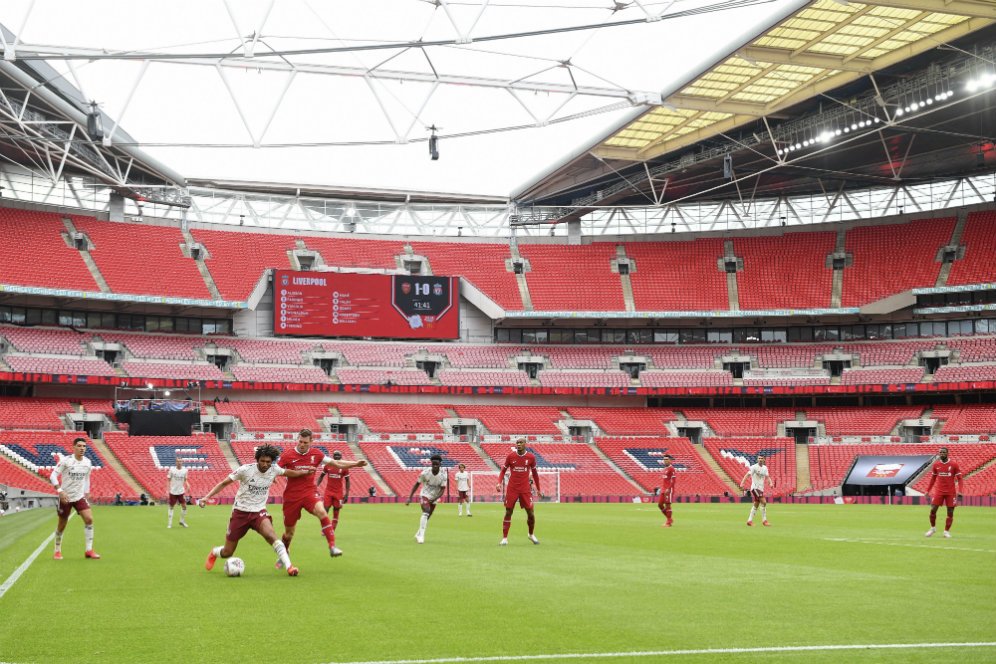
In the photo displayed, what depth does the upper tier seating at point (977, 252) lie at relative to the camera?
226ft

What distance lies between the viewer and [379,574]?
15703 millimetres

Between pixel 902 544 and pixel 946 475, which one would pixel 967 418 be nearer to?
pixel 946 475

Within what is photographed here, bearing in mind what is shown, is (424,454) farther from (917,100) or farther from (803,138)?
(917,100)

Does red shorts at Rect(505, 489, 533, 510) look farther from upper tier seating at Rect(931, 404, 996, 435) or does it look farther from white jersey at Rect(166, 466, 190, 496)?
→ upper tier seating at Rect(931, 404, 996, 435)

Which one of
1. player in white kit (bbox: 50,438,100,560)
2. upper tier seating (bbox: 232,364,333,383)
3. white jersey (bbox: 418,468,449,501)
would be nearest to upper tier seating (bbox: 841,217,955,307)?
upper tier seating (bbox: 232,364,333,383)

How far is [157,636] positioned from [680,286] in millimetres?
69314

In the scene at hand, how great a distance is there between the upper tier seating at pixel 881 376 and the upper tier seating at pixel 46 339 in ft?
171

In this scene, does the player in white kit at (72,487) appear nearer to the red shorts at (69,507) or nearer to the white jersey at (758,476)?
the red shorts at (69,507)

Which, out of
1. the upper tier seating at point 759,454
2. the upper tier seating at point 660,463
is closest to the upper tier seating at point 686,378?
the upper tier seating at point 759,454

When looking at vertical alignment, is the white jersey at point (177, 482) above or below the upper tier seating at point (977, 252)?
below

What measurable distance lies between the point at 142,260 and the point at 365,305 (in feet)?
51.7

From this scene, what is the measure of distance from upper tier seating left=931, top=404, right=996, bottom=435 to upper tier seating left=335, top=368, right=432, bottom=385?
3485 centimetres

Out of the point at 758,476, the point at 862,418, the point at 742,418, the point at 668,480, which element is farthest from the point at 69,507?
the point at 862,418

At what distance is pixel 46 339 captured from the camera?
66.4m
